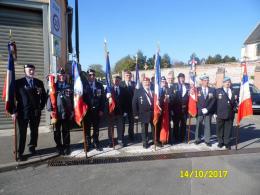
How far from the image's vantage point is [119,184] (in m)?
5.38

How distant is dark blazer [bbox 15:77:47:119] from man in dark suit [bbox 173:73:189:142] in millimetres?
3759

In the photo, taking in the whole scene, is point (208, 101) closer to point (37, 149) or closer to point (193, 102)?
point (193, 102)

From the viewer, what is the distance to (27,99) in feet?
22.5

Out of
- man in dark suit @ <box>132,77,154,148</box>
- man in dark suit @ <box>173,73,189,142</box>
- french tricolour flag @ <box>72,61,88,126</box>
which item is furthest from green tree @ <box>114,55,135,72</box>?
french tricolour flag @ <box>72,61,88,126</box>

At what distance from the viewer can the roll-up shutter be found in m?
9.73

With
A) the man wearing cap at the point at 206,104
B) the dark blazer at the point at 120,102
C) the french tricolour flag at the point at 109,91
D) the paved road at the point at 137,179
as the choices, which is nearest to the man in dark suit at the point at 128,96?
the dark blazer at the point at 120,102

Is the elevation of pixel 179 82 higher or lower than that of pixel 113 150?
higher

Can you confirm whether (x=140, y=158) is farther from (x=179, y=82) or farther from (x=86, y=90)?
(x=179, y=82)

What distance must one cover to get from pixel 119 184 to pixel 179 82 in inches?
167

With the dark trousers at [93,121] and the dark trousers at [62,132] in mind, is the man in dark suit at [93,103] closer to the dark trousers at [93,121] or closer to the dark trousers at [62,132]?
the dark trousers at [93,121]

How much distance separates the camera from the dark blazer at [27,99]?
682 centimetres

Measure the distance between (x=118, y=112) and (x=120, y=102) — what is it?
0.95 ft

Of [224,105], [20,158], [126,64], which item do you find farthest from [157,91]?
[126,64]

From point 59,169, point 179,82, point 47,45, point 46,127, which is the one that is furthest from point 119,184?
point 47,45
